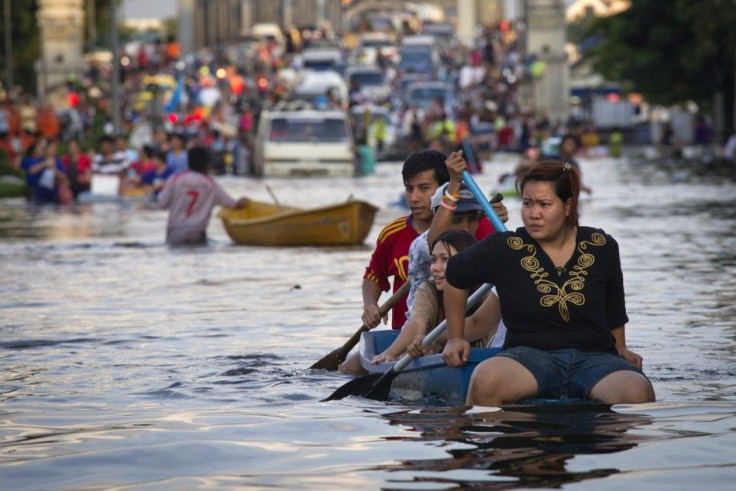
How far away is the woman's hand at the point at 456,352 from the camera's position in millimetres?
9781

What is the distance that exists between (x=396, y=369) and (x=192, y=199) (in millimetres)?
12696

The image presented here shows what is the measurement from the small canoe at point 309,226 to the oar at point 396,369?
13.3 m

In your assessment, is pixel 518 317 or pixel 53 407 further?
pixel 53 407

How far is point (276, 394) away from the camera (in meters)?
11.5

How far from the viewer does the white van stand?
1864 inches

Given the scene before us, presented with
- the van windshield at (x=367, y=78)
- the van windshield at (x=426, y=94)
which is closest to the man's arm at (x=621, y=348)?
the van windshield at (x=426, y=94)

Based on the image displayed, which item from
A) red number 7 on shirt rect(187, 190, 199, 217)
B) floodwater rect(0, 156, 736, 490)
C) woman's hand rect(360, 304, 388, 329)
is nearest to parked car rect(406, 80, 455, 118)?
red number 7 on shirt rect(187, 190, 199, 217)

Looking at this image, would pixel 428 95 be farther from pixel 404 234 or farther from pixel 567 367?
pixel 567 367

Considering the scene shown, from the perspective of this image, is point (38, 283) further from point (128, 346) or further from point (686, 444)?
point (686, 444)

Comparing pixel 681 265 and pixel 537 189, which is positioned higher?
pixel 537 189

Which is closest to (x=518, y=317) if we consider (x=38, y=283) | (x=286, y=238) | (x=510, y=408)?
(x=510, y=408)

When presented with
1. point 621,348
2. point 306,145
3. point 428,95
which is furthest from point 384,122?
point 621,348

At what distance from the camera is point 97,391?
38.4 ft

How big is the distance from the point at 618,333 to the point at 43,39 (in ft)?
206
